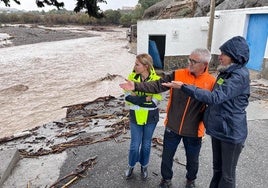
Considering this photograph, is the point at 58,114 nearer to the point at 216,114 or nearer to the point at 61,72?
the point at 216,114

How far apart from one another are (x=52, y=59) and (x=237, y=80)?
2428 centimetres

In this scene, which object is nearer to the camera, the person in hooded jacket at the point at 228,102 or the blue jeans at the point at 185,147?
the person in hooded jacket at the point at 228,102

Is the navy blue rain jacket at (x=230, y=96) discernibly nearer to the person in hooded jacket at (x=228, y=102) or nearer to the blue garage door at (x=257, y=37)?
the person in hooded jacket at (x=228, y=102)

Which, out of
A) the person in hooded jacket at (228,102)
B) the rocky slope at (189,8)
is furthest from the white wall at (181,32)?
the person in hooded jacket at (228,102)

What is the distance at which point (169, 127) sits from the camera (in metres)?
3.19

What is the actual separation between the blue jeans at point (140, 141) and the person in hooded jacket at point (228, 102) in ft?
2.93

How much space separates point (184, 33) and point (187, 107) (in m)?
12.9

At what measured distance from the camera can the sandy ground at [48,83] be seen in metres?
10.5

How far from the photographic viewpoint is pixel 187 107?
120 inches

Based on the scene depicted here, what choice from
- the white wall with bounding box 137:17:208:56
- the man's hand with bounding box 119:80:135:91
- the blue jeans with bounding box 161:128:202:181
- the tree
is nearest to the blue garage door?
the white wall with bounding box 137:17:208:56

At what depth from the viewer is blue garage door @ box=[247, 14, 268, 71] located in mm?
10633

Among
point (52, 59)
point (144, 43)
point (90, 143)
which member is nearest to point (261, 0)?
point (144, 43)

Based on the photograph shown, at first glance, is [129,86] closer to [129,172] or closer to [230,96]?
[230,96]

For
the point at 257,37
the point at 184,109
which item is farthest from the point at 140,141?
the point at 257,37
